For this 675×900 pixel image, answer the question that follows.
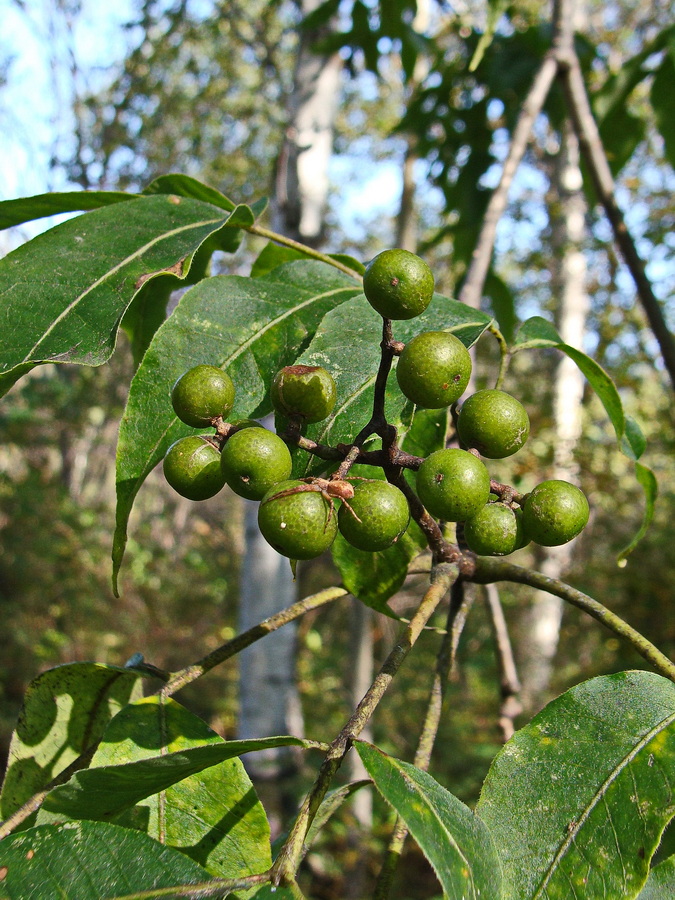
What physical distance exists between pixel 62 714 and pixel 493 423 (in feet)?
2.56

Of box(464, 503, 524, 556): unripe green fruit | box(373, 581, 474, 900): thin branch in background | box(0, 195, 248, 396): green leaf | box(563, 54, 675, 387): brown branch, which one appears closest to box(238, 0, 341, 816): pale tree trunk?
box(563, 54, 675, 387): brown branch

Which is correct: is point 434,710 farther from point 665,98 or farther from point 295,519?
point 665,98

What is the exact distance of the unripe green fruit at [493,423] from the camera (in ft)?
2.88

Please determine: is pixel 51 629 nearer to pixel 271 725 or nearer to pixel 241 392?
pixel 271 725

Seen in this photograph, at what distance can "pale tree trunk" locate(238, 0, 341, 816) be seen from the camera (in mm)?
4602

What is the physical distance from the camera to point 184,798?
90 centimetres

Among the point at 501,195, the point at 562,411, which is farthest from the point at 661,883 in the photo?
the point at 562,411

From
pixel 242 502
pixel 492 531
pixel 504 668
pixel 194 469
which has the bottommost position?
Result: pixel 242 502

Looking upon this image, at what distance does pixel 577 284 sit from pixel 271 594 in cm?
Result: 525

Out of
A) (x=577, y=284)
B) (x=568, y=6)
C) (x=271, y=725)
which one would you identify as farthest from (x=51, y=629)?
(x=568, y=6)

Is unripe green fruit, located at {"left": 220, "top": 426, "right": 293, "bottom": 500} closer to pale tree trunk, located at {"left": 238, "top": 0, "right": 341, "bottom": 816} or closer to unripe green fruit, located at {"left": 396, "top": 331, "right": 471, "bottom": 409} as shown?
unripe green fruit, located at {"left": 396, "top": 331, "right": 471, "bottom": 409}

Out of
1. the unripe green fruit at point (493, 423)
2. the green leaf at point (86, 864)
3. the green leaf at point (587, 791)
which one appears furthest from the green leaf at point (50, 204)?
the green leaf at point (587, 791)

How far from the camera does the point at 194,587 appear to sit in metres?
9.95

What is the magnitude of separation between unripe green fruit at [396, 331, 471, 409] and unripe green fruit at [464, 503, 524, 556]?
0.16m
